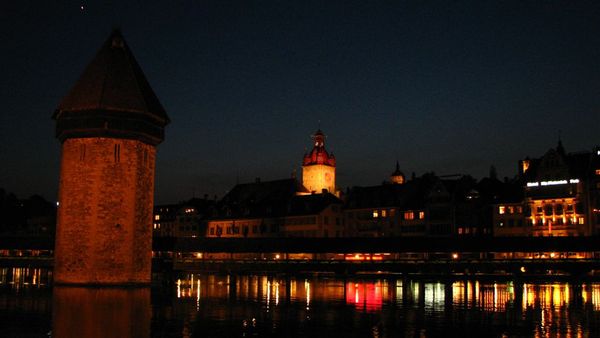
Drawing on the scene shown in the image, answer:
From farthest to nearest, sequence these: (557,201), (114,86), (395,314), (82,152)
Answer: (557,201)
(114,86)
(82,152)
(395,314)

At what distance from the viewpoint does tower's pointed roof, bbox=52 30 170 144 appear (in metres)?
33.7

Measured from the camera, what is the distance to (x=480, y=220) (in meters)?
69.4

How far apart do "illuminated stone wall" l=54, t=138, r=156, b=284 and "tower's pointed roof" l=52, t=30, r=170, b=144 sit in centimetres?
58

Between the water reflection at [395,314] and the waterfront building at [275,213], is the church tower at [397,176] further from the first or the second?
the water reflection at [395,314]

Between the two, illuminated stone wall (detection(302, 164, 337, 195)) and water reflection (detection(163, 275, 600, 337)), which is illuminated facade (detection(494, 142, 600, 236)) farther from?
illuminated stone wall (detection(302, 164, 337, 195))

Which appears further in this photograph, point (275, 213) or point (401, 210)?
point (275, 213)

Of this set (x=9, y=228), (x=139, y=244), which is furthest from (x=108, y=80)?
(x=9, y=228)

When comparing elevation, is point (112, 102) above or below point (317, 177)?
below

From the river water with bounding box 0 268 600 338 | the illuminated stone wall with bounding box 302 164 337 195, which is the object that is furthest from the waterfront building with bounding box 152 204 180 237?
the river water with bounding box 0 268 600 338

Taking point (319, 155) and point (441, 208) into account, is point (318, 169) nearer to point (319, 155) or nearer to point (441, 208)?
point (319, 155)

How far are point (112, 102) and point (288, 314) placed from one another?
1602cm

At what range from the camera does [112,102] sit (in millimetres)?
33875

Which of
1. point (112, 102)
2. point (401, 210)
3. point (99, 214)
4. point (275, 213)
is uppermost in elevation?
point (112, 102)

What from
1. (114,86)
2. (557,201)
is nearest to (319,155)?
(557,201)
